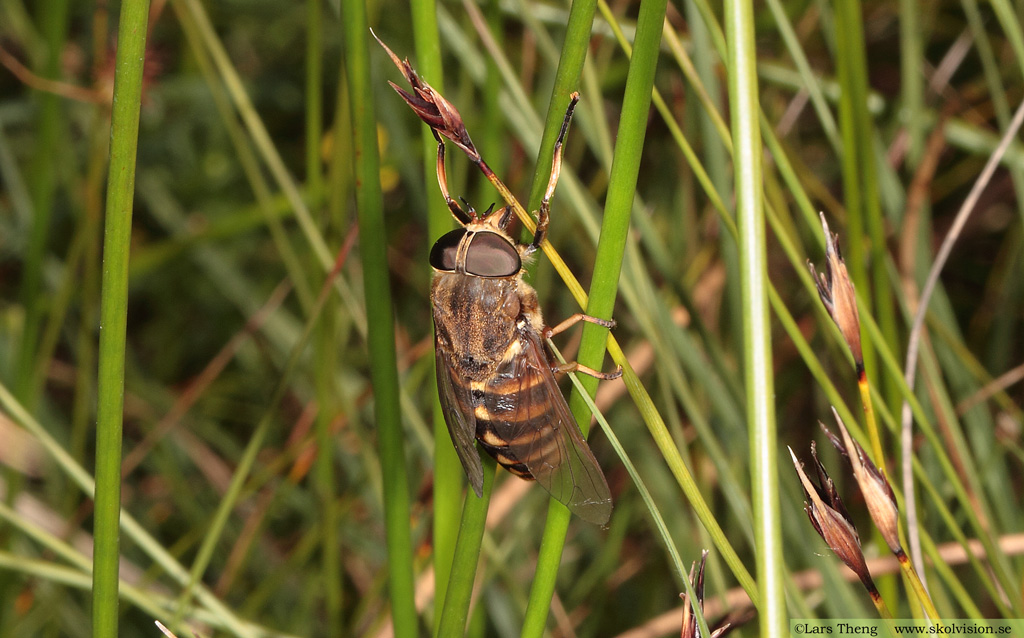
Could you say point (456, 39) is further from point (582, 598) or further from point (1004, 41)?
point (1004, 41)

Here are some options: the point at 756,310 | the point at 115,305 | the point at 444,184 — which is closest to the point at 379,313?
the point at 444,184

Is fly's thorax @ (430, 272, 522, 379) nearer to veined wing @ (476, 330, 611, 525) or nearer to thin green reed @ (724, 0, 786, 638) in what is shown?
veined wing @ (476, 330, 611, 525)

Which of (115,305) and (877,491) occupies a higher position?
(115,305)

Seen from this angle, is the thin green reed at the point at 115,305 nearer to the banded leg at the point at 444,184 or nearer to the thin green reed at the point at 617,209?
the banded leg at the point at 444,184

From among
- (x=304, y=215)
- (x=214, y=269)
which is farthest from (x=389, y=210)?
(x=304, y=215)

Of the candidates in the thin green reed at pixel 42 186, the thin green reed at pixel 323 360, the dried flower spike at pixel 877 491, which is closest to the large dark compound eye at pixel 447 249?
the thin green reed at pixel 323 360

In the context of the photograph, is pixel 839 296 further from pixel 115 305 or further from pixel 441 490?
pixel 115 305

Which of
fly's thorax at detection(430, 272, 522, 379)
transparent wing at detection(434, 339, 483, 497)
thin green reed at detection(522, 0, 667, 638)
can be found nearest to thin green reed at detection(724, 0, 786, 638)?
thin green reed at detection(522, 0, 667, 638)
